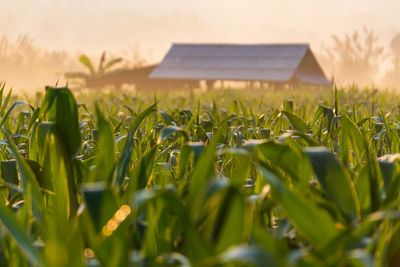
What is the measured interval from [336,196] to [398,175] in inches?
5.3

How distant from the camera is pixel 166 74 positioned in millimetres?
32781

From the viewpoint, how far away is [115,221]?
888 millimetres

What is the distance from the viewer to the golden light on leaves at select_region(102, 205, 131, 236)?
838mm

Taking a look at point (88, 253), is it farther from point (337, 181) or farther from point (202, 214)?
point (337, 181)

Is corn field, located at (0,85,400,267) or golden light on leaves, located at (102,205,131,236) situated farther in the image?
golden light on leaves, located at (102,205,131,236)

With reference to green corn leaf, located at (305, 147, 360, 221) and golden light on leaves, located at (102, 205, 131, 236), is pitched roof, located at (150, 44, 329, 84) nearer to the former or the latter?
green corn leaf, located at (305, 147, 360, 221)

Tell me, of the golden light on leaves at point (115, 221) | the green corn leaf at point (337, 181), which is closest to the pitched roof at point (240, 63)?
the green corn leaf at point (337, 181)

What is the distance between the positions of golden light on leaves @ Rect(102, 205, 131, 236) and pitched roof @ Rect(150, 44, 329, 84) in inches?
1173

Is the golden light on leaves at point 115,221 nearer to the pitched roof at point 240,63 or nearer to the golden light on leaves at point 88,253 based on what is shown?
the golden light on leaves at point 88,253

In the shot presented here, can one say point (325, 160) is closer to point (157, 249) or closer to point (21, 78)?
point (157, 249)

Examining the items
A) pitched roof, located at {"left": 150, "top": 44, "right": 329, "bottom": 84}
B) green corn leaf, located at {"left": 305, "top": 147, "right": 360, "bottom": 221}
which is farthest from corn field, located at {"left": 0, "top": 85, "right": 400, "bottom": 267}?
pitched roof, located at {"left": 150, "top": 44, "right": 329, "bottom": 84}

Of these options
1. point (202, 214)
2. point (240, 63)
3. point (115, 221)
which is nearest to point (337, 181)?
point (202, 214)

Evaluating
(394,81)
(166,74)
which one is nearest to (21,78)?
(166,74)

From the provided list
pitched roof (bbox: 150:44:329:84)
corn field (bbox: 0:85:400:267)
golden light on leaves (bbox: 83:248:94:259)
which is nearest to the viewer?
corn field (bbox: 0:85:400:267)
